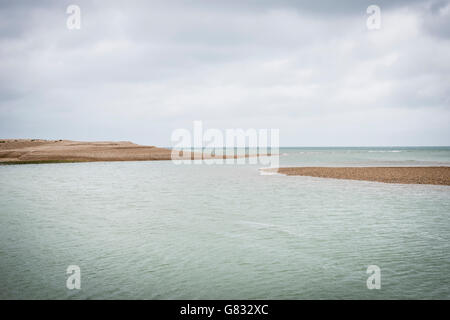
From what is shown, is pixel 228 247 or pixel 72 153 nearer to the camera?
pixel 228 247

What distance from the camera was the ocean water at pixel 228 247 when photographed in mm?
10516

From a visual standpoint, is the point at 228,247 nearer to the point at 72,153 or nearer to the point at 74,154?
the point at 74,154

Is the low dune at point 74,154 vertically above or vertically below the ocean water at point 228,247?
above

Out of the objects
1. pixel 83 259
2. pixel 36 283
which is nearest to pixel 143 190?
pixel 83 259

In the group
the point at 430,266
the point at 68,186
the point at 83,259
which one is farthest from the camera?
the point at 68,186

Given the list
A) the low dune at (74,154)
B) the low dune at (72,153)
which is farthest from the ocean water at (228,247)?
the low dune at (72,153)

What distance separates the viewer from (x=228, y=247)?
14.6m

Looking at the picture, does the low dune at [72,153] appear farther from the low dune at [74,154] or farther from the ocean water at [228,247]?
the ocean water at [228,247]

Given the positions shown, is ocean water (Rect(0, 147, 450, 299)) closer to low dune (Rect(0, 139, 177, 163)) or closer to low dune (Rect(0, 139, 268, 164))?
low dune (Rect(0, 139, 268, 164))

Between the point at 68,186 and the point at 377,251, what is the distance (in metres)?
31.9

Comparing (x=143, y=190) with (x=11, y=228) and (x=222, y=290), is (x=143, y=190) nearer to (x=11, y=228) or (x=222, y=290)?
(x=11, y=228)

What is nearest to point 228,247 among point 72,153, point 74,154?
point 74,154

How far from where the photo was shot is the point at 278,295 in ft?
33.1

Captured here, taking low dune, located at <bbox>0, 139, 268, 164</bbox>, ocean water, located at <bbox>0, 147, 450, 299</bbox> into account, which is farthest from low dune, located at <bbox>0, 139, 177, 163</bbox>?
ocean water, located at <bbox>0, 147, 450, 299</bbox>
